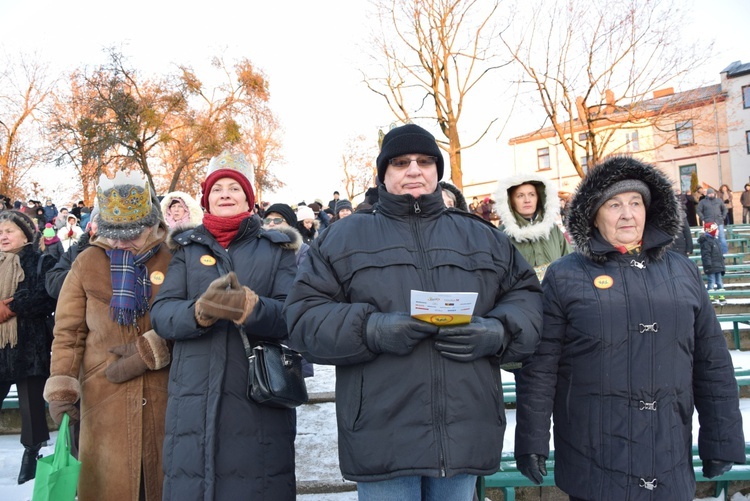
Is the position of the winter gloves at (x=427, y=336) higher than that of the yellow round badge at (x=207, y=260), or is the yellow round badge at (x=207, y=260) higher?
the yellow round badge at (x=207, y=260)

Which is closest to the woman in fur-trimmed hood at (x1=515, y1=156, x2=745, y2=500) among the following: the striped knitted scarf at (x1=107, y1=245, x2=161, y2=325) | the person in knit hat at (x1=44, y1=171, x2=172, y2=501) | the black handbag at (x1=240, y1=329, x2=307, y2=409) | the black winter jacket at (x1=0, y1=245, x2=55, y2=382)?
the black handbag at (x1=240, y1=329, x2=307, y2=409)

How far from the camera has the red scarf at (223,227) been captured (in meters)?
2.61

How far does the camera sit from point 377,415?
1.83 metres

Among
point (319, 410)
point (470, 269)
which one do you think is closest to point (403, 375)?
point (470, 269)

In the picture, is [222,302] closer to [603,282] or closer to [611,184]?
[603,282]

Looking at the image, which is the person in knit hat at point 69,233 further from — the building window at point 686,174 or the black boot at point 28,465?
the building window at point 686,174

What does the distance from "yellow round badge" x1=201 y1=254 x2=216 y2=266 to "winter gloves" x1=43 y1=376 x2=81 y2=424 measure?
91cm

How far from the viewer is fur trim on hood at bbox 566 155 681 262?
2332 mm

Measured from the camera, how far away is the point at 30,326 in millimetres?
3912

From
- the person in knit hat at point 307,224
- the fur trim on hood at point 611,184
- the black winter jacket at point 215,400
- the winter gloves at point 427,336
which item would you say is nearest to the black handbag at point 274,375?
the black winter jacket at point 215,400

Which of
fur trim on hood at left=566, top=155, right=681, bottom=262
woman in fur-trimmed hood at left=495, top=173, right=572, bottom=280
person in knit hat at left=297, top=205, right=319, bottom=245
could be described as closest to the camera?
fur trim on hood at left=566, top=155, right=681, bottom=262

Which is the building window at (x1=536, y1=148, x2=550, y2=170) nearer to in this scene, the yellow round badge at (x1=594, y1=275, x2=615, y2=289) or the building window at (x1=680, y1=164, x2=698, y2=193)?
the building window at (x1=680, y1=164, x2=698, y2=193)

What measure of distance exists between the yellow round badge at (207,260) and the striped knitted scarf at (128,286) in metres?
0.47

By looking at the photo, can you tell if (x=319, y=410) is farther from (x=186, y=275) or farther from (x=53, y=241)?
(x=53, y=241)
